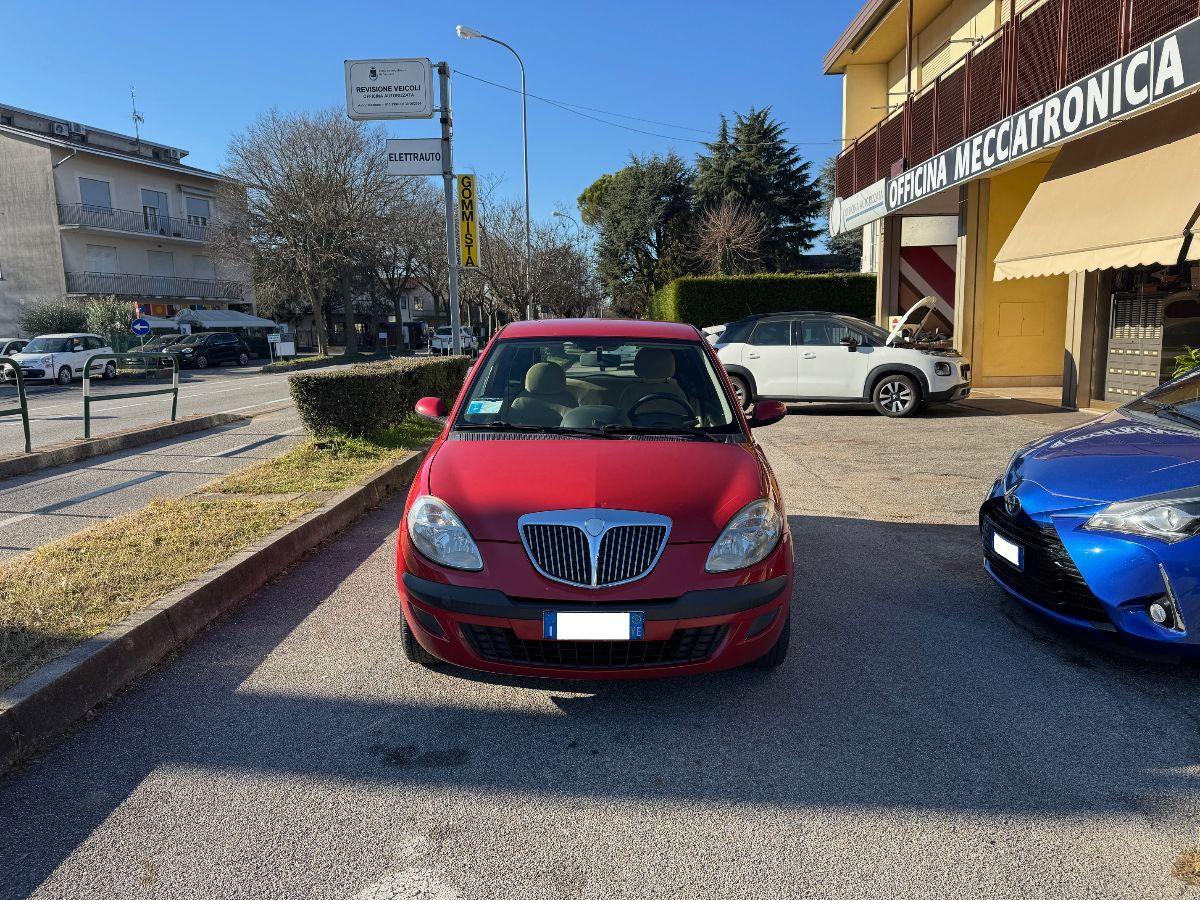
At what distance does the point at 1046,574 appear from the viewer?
12.8ft

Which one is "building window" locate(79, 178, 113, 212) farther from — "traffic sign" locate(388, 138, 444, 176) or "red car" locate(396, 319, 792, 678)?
"red car" locate(396, 319, 792, 678)

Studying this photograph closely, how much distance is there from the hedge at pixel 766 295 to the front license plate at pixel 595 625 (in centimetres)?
2315

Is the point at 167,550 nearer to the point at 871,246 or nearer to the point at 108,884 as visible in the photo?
the point at 108,884

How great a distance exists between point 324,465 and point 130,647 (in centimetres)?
452

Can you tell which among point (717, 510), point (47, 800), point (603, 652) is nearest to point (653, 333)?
point (717, 510)

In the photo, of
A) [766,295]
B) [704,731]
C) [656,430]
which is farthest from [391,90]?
[766,295]

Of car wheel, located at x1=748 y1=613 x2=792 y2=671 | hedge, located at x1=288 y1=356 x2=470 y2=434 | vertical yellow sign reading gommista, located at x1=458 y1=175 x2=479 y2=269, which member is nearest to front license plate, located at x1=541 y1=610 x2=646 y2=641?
car wheel, located at x1=748 y1=613 x2=792 y2=671

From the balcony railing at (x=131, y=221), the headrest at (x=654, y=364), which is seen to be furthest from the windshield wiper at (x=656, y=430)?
the balcony railing at (x=131, y=221)

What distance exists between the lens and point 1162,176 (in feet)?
28.6

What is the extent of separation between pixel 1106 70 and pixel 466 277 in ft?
114

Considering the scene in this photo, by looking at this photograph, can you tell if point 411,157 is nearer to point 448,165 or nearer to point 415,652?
point 448,165

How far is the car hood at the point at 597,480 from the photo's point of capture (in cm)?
331

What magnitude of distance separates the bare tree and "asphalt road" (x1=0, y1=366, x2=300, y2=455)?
2362cm

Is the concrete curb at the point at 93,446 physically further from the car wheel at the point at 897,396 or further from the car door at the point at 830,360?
the car wheel at the point at 897,396
